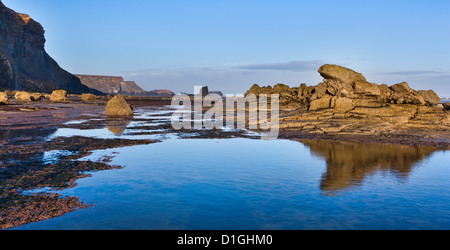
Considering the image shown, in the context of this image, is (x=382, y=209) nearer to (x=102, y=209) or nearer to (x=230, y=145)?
(x=102, y=209)

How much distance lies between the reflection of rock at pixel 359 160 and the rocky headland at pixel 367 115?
3.80m

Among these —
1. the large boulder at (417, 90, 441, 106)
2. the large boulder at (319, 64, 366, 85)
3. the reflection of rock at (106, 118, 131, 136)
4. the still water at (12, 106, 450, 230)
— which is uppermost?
the large boulder at (319, 64, 366, 85)

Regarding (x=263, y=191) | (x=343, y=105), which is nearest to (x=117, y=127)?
(x=343, y=105)

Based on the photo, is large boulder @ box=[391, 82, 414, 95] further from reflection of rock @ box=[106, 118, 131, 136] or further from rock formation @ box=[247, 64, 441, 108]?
reflection of rock @ box=[106, 118, 131, 136]

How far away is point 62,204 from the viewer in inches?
488

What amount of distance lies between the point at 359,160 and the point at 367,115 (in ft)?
58.6

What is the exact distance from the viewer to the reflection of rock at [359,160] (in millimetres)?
16969

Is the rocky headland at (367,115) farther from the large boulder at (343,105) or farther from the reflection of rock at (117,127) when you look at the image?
the reflection of rock at (117,127)

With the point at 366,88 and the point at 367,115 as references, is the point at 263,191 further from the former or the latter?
the point at 366,88

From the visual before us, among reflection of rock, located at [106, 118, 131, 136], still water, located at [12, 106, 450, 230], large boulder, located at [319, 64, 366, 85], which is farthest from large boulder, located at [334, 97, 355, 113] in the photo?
reflection of rock, located at [106, 118, 131, 136]

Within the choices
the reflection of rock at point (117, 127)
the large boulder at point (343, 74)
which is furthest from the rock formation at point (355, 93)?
the reflection of rock at point (117, 127)

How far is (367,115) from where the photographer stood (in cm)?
3812

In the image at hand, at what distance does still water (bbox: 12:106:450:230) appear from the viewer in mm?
11234

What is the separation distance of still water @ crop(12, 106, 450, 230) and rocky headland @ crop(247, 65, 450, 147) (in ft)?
30.9
